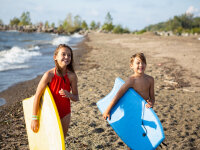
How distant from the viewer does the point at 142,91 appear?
90.7 inches

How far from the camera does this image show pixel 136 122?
2252mm

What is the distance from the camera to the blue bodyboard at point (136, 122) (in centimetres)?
210

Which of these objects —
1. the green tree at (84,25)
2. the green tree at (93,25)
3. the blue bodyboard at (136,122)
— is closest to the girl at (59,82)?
the blue bodyboard at (136,122)

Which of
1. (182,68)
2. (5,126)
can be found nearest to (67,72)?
(5,126)

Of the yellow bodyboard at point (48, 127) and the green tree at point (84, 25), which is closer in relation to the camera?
the yellow bodyboard at point (48, 127)

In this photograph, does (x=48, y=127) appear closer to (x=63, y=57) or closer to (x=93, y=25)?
(x=63, y=57)

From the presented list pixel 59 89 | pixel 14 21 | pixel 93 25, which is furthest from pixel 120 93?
pixel 14 21

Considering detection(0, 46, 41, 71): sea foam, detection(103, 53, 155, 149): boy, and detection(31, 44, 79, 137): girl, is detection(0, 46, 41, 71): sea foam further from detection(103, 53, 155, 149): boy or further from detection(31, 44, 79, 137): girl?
detection(103, 53, 155, 149): boy

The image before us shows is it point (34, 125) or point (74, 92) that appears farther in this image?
point (74, 92)

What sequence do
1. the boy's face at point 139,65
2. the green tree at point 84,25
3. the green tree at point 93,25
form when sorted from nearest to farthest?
1. the boy's face at point 139,65
2. the green tree at point 93,25
3. the green tree at point 84,25

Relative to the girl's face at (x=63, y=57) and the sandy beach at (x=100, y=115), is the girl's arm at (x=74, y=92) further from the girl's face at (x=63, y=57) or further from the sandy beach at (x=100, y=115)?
the sandy beach at (x=100, y=115)

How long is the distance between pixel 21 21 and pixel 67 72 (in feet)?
418

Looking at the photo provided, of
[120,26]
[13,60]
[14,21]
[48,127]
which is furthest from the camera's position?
[14,21]

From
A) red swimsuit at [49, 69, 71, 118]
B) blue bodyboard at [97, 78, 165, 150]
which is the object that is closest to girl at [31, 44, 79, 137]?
red swimsuit at [49, 69, 71, 118]
